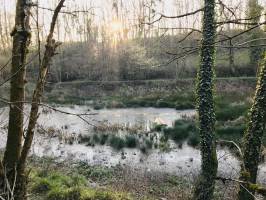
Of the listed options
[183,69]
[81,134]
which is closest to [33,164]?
[81,134]

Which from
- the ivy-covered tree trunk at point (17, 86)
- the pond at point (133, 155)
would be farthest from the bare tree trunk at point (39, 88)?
the pond at point (133, 155)

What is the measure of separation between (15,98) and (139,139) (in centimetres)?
1164

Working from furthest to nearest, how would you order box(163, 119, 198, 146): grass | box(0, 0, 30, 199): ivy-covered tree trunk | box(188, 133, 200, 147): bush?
1. box(163, 119, 198, 146): grass
2. box(188, 133, 200, 147): bush
3. box(0, 0, 30, 199): ivy-covered tree trunk

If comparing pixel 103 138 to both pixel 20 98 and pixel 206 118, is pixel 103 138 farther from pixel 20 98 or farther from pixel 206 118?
pixel 20 98

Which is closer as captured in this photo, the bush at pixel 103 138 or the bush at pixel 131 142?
the bush at pixel 131 142

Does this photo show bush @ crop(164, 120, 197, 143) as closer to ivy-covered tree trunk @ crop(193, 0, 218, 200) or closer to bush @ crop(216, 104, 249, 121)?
bush @ crop(216, 104, 249, 121)

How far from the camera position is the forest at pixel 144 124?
3.10m

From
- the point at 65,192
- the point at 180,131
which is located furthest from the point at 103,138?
the point at 65,192

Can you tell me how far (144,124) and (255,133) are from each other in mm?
11642

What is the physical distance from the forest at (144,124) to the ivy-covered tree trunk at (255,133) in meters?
0.02

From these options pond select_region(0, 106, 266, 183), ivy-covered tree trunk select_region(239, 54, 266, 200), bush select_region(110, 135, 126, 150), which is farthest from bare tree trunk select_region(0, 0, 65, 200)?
bush select_region(110, 135, 126, 150)

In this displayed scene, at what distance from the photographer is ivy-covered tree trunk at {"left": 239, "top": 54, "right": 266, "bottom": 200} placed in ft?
21.0

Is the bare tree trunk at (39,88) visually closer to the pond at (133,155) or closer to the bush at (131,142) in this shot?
the pond at (133,155)

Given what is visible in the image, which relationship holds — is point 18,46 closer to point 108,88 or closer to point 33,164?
point 33,164
